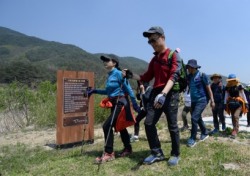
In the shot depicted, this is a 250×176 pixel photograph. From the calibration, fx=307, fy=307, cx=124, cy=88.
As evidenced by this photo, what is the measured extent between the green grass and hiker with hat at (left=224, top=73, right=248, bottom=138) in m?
0.73

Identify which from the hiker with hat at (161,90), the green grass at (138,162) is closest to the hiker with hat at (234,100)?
the green grass at (138,162)

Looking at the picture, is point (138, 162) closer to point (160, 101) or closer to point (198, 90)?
point (160, 101)

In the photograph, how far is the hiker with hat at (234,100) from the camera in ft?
24.3

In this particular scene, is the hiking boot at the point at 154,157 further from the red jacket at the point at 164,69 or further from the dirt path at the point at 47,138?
the dirt path at the point at 47,138

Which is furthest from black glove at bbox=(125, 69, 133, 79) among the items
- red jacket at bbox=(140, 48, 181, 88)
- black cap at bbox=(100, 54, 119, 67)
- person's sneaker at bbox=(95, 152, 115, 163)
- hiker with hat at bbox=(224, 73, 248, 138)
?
hiker with hat at bbox=(224, 73, 248, 138)

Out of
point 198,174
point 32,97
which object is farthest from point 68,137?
point 32,97

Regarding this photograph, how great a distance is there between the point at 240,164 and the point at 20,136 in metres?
6.98

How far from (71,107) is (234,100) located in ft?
13.1

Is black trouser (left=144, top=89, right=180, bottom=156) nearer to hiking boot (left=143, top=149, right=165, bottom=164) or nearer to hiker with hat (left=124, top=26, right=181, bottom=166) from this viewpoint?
hiker with hat (left=124, top=26, right=181, bottom=166)

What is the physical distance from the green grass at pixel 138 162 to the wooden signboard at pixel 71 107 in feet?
2.25

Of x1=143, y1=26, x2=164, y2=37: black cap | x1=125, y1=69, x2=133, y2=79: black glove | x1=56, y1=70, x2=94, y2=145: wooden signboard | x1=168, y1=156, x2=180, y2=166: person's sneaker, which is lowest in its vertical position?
x1=168, y1=156, x2=180, y2=166: person's sneaker

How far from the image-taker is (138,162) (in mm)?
5219

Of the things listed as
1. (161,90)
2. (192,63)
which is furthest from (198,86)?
(161,90)

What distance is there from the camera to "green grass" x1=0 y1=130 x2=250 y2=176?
4.80 meters
